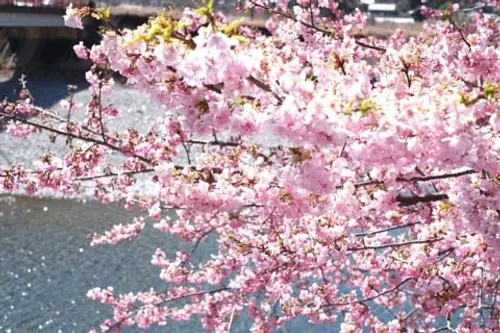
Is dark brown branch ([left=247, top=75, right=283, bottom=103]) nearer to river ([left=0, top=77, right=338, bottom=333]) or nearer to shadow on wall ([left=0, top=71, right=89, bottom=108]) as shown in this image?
river ([left=0, top=77, right=338, bottom=333])

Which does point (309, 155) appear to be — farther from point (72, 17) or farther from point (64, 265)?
point (64, 265)

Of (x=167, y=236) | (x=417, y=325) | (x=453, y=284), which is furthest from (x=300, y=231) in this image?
(x=167, y=236)

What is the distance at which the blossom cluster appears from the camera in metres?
2.79

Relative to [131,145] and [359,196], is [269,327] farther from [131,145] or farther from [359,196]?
[359,196]

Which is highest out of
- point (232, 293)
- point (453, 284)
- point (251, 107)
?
point (251, 107)

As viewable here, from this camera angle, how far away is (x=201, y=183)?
12.8 ft

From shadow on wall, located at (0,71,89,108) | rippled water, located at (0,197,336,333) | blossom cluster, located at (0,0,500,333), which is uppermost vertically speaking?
blossom cluster, located at (0,0,500,333)

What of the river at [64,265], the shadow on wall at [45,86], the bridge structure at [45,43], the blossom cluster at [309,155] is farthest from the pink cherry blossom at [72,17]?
the bridge structure at [45,43]

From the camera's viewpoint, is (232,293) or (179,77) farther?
(232,293)

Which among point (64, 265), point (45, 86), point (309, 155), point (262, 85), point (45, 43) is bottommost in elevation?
point (45, 86)

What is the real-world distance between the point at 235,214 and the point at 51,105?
923 inches

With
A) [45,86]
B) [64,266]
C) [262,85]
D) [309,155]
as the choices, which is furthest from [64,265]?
[45,86]

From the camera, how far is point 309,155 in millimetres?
3018

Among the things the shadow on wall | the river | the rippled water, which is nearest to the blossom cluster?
the river
